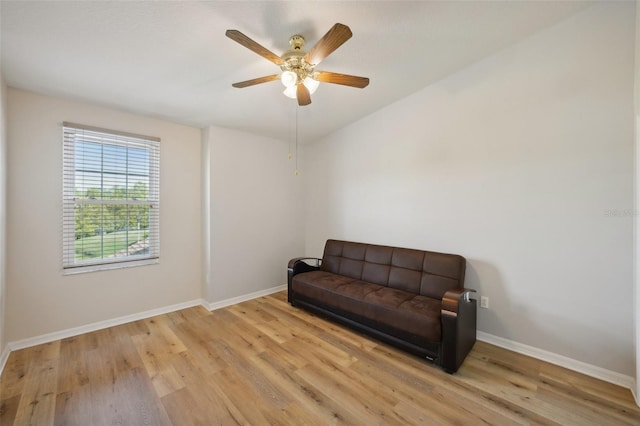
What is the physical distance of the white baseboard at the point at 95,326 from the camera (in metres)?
2.37

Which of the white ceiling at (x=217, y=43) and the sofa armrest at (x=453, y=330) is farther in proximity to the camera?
the sofa armrest at (x=453, y=330)

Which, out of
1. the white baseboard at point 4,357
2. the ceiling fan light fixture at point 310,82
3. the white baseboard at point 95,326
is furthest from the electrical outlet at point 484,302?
the white baseboard at point 4,357

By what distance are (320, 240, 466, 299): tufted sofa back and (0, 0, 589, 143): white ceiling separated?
1932mm

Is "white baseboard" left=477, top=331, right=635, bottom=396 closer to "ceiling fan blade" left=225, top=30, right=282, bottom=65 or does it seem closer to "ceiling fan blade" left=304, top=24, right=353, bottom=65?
"ceiling fan blade" left=304, top=24, right=353, bottom=65

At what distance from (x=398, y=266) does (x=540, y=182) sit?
61.1 inches

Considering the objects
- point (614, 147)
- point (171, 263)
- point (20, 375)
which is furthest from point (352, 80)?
point (20, 375)

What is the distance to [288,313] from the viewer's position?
320 centimetres

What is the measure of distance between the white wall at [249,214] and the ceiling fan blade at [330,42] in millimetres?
2109

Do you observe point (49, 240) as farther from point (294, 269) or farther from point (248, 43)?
point (248, 43)

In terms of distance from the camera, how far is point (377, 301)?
8.15ft

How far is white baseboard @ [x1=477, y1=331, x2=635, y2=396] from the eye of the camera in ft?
6.17

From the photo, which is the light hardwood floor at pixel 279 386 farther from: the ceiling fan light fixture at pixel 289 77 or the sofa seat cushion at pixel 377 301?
the ceiling fan light fixture at pixel 289 77

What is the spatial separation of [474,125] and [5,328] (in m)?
4.87

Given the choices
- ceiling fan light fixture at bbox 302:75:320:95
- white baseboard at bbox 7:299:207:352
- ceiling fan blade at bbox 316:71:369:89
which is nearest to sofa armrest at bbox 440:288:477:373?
ceiling fan blade at bbox 316:71:369:89
